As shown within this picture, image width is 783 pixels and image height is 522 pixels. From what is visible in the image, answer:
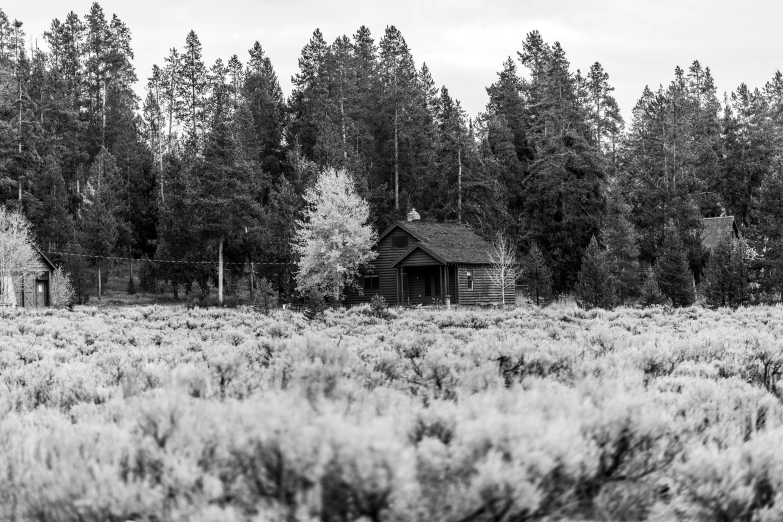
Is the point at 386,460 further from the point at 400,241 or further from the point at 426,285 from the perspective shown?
the point at 400,241

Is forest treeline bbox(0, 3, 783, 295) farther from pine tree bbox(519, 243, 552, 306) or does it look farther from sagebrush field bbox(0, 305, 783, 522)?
sagebrush field bbox(0, 305, 783, 522)

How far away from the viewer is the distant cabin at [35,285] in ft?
160

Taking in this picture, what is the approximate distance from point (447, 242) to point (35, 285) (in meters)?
30.6

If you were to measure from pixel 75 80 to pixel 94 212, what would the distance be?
3271cm

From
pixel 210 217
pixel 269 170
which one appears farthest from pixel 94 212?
pixel 269 170

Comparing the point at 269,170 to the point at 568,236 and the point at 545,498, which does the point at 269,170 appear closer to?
the point at 568,236

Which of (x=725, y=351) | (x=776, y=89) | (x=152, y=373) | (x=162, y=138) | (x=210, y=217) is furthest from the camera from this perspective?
(x=776, y=89)

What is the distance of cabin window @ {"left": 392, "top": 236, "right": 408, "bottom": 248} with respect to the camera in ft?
161

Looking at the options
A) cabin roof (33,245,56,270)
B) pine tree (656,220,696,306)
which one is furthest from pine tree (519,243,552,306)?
cabin roof (33,245,56,270)

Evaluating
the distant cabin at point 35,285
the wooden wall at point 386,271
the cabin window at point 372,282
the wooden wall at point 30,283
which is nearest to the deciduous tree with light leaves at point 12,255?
the distant cabin at point 35,285

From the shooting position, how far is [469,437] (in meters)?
3.09

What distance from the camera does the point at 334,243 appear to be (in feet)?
156

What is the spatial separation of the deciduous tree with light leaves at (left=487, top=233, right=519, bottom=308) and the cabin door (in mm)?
33183

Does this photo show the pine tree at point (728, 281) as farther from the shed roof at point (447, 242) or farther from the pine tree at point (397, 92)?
the pine tree at point (397, 92)
